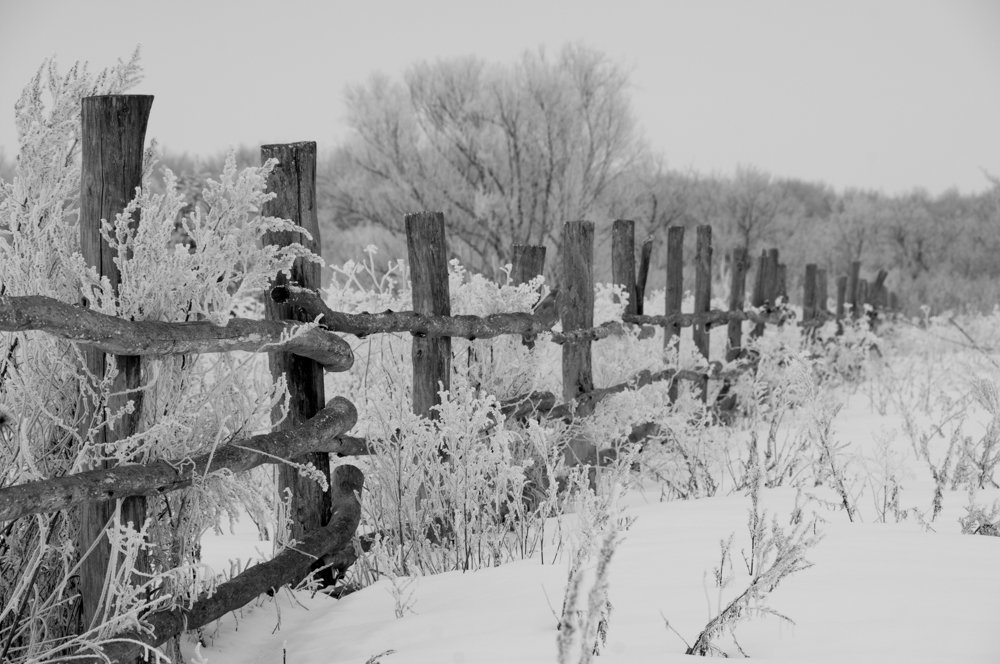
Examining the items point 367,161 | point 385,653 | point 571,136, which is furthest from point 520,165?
point 385,653

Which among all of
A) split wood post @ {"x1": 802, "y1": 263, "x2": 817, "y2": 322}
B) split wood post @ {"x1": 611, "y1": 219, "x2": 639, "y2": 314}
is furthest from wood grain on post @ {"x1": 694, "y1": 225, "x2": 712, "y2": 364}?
split wood post @ {"x1": 802, "y1": 263, "x2": 817, "y2": 322}

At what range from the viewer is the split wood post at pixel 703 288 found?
28.1ft

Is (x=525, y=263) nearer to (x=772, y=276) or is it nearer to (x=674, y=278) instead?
(x=674, y=278)

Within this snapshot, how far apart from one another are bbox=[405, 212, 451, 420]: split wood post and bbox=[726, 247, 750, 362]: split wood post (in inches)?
233

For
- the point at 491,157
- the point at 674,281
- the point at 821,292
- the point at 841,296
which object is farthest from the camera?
the point at 491,157

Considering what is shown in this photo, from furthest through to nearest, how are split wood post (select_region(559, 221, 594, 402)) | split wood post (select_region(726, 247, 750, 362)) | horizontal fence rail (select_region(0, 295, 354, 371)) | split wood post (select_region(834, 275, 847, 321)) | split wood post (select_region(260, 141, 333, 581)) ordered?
split wood post (select_region(834, 275, 847, 321)), split wood post (select_region(726, 247, 750, 362)), split wood post (select_region(559, 221, 594, 402)), split wood post (select_region(260, 141, 333, 581)), horizontal fence rail (select_region(0, 295, 354, 371))

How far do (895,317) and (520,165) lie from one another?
31.0 ft

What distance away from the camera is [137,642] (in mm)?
2191

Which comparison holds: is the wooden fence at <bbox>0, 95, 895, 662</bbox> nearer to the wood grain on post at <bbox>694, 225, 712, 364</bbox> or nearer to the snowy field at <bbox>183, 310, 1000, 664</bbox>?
the snowy field at <bbox>183, 310, 1000, 664</bbox>

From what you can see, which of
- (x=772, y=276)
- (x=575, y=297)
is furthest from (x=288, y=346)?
(x=772, y=276)

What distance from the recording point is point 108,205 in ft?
8.33

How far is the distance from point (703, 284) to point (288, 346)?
639cm

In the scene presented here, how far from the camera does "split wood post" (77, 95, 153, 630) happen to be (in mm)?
2471

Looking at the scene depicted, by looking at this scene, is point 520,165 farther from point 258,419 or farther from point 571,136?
point 258,419
